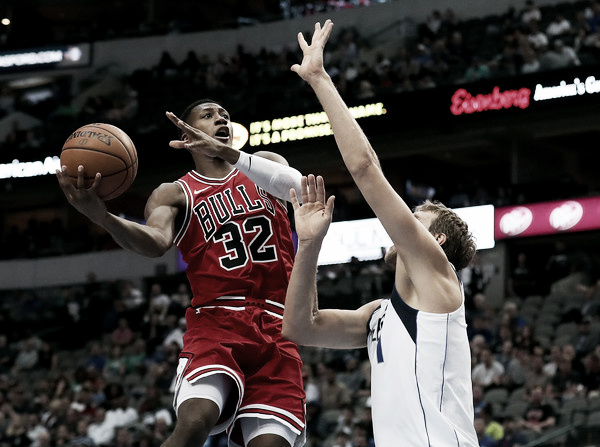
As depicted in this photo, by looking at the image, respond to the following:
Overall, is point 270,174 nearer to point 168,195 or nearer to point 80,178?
point 168,195

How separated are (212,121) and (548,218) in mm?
12710

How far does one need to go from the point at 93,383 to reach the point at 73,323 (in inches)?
139

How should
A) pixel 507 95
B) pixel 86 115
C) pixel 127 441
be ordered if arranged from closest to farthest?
pixel 127 441
pixel 507 95
pixel 86 115

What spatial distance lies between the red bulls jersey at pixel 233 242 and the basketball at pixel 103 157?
0.42 meters

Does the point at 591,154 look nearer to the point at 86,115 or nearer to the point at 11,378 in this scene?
the point at 86,115

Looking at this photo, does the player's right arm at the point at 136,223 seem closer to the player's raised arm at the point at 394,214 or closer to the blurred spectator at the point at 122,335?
the player's raised arm at the point at 394,214

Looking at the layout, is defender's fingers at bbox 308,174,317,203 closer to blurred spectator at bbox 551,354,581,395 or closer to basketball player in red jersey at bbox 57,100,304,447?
basketball player in red jersey at bbox 57,100,304,447

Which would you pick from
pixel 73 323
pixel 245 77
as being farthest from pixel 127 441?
pixel 245 77

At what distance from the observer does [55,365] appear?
58.3ft

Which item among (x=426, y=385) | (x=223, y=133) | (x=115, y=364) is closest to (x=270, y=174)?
(x=223, y=133)

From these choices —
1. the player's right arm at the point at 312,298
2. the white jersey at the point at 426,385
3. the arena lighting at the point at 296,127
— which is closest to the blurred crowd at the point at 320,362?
the arena lighting at the point at 296,127

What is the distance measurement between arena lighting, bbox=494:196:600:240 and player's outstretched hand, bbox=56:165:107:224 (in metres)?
13.1

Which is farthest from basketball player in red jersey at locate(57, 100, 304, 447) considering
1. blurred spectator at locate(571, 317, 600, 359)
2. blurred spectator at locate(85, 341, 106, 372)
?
blurred spectator at locate(85, 341, 106, 372)

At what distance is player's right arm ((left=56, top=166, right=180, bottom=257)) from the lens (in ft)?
13.8
